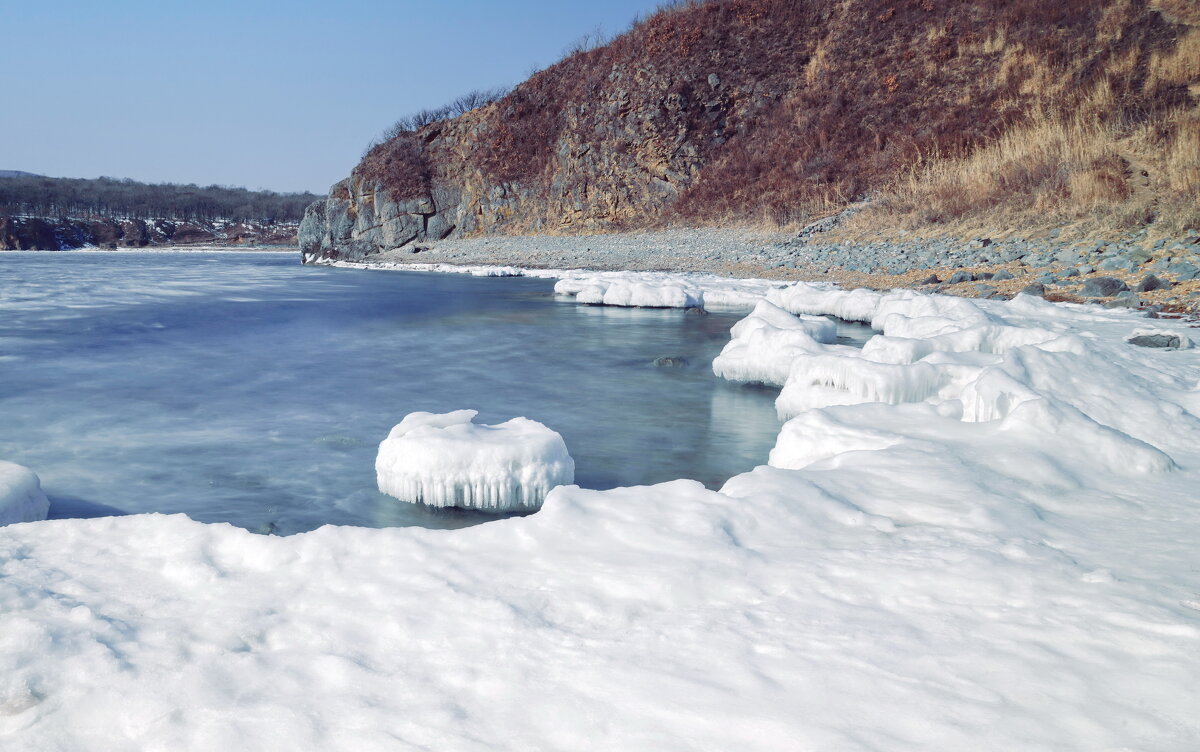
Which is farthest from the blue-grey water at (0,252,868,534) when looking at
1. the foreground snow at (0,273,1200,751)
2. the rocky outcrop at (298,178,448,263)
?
the rocky outcrop at (298,178,448,263)

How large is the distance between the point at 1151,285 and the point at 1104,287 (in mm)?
410

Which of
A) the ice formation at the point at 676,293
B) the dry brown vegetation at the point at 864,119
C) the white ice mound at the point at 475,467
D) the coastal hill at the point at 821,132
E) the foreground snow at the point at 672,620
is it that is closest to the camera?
the foreground snow at the point at 672,620

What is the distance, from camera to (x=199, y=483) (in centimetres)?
418

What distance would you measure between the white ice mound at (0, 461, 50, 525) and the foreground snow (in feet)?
2.48

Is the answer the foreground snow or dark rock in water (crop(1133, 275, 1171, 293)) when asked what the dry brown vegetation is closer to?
dark rock in water (crop(1133, 275, 1171, 293))

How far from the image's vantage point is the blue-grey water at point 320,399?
162 inches

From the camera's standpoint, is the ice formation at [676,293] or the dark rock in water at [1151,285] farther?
the ice formation at [676,293]

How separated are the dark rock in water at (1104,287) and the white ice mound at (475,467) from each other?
7.17 metres

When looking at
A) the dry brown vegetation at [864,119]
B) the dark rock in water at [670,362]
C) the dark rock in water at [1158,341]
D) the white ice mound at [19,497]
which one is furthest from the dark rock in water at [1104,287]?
the white ice mound at [19,497]

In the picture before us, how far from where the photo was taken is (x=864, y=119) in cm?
2322

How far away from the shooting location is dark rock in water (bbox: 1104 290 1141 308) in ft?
25.3

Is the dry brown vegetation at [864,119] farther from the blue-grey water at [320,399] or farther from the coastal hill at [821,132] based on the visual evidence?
the blue-grey water at [320,399]

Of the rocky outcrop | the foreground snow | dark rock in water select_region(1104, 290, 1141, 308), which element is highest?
the rocky outcrop

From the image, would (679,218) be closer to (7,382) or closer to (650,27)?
(650,27)
